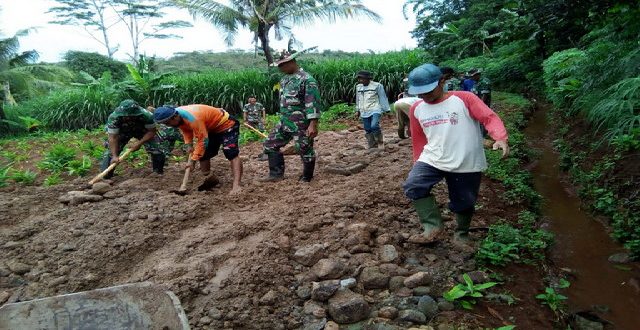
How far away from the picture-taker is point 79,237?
366 centimetres

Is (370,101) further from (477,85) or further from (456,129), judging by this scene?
(456,129)

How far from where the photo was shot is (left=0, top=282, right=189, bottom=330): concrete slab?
201 cm

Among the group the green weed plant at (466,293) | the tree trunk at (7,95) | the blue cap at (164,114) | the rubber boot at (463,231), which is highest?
the tree trunk at (7,95)

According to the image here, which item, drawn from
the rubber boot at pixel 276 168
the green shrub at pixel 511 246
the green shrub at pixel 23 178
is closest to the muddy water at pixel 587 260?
the green shrub at pixel 511 246

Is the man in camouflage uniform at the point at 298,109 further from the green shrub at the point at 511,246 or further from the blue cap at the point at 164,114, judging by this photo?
the green shrub at the point at 511,246

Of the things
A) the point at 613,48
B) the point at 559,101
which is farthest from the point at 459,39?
the point at 613,48

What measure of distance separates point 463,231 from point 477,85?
17.5ft

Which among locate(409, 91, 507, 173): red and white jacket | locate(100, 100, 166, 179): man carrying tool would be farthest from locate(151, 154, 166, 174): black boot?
locate(409, 91, 507, 173): red and white jacket

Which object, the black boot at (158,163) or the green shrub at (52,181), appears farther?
the green shrub at (52,181)

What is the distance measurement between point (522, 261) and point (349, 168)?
2423 mm

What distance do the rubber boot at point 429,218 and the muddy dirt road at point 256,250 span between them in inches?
4.3

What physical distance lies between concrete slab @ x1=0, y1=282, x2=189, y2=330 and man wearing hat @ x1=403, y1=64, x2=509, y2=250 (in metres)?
1.71

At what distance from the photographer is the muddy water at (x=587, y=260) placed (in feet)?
9.29

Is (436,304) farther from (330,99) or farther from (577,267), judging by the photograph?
(330,99)
